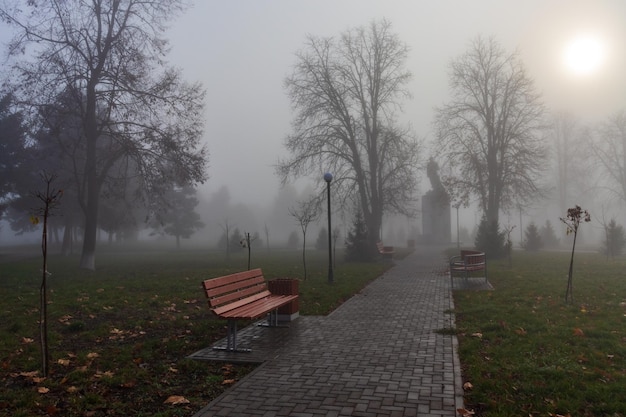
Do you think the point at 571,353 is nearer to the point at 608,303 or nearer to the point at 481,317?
the point at 481,317

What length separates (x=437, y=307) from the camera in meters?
9.73

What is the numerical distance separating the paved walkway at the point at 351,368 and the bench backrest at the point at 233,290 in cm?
55

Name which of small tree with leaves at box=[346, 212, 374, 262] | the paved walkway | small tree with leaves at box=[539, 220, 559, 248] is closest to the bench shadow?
the paved walkway

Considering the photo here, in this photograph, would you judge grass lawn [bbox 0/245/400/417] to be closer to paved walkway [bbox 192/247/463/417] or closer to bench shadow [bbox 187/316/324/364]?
bench shadow [bbox 187/316/324/364]

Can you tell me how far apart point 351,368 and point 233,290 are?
258 cm

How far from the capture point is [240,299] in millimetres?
7750

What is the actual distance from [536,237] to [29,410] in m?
34.0

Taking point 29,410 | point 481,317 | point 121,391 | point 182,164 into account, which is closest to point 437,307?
point 481,317

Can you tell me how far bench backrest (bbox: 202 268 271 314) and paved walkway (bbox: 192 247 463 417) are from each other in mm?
553

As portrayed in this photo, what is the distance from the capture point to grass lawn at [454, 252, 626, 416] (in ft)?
14.2

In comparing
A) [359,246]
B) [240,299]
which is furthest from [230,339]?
[359,246]

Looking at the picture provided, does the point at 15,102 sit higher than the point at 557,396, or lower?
higher

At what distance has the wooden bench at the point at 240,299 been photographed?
20.7 feet

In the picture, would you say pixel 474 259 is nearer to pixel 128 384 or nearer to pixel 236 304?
pixel 236 304
